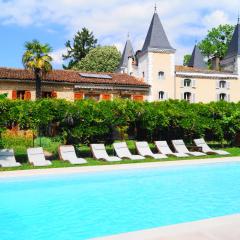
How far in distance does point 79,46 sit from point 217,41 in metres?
22.3

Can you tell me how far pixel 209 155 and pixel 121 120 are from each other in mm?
4861

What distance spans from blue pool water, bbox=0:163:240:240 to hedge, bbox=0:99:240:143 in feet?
17.0

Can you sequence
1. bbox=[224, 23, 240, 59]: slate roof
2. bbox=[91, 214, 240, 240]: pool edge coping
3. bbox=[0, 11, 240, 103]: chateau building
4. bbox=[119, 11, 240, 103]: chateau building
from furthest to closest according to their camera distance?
bbox=[224, 23, 240, 59]: slate roof → bbox=[119, 11, 240, 103]: chateau building → bbox=[0, 11, 240, 103]: chateau building → bbox=[91, 214, 240, 240]: pool edge coping

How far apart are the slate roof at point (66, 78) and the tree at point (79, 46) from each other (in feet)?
88.5

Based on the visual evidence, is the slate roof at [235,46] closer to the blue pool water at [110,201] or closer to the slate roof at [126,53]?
the slate roof at [126,53]

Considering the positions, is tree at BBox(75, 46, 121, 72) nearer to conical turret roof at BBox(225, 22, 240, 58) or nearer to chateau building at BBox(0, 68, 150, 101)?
conical turret roof at BBox(225, 22, 240, 58)

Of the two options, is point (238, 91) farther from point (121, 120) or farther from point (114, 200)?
point (114, 200)

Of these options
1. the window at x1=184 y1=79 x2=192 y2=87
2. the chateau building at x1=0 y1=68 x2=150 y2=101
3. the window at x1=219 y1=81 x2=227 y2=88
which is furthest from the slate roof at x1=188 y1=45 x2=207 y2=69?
the chateau building at x1=0 y1=68 x2=150 y2=101

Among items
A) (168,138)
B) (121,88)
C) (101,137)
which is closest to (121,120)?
(101,137)

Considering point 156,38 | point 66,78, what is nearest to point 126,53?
point 156,38

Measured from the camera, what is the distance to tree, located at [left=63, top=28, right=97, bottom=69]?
203 feet

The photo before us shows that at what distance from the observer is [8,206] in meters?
9.79

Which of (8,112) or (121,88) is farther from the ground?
(121,88)

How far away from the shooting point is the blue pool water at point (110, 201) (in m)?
7.98
